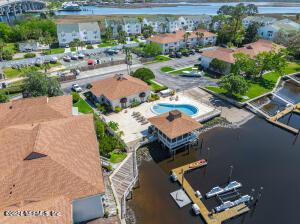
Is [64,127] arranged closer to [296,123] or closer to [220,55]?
[296,123]

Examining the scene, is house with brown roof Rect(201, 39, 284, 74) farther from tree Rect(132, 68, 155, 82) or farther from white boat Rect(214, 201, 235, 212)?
white boat Rect(214, 201, 235, 212)

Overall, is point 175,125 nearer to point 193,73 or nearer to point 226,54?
point 193,73

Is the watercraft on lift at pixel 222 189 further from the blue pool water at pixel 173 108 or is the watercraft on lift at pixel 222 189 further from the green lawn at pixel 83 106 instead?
the green lawn at pixel 83 106

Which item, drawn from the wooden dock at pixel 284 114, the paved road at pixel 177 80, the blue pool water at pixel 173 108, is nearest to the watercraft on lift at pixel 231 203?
the wooden dock at pixel 284 114

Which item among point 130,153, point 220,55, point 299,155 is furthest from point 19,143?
point 220,55

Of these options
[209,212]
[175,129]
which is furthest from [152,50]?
[209,212]

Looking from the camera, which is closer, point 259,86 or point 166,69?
point 259,86
